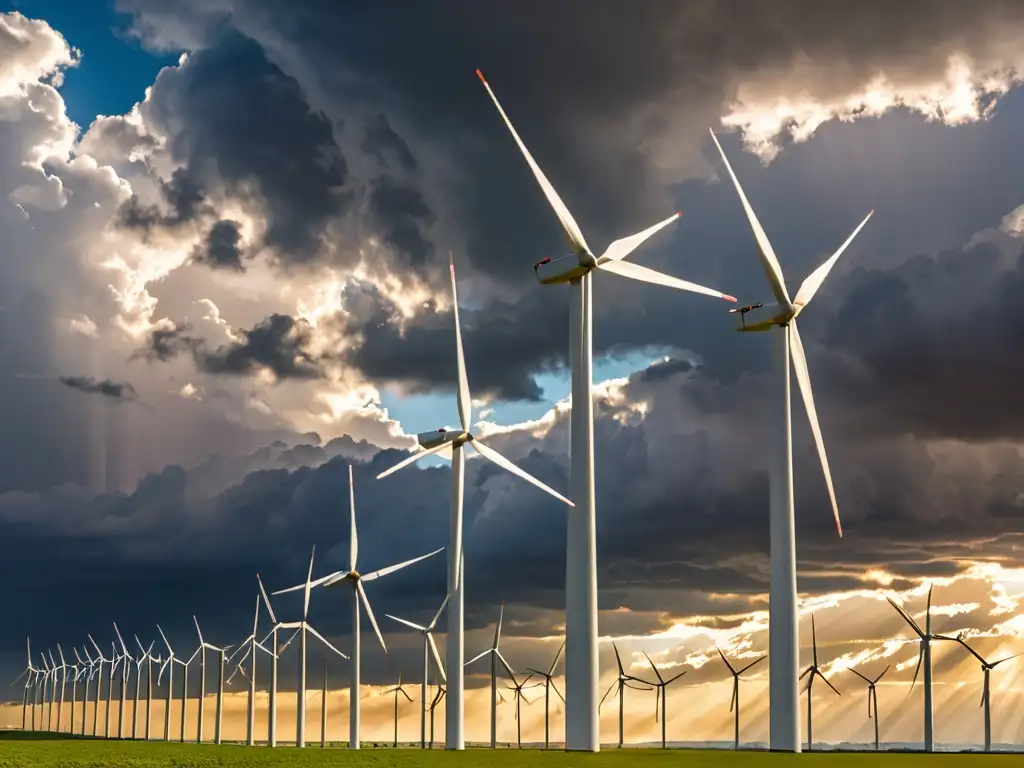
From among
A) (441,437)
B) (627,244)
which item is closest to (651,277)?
(627,244)

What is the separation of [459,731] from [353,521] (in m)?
42.5

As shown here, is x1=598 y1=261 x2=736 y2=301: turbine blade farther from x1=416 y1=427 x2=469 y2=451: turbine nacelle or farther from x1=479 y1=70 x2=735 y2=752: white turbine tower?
x1=416 y1=427 x2=469 y2=451: turbine nacelle

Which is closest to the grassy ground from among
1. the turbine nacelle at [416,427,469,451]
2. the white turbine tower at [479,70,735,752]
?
the white turbine tower at [479,70,735,752]

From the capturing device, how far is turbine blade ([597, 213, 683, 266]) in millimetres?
73525

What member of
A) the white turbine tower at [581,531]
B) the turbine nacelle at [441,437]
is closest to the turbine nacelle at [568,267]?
the white turbine tower at [581,531]

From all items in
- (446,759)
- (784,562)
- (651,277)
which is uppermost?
(651,277)

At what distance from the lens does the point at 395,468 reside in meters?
83.5

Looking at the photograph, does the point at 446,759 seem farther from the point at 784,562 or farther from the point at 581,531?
the point at 784,562

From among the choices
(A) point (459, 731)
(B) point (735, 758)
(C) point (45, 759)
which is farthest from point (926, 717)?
(C) point (45, 759)

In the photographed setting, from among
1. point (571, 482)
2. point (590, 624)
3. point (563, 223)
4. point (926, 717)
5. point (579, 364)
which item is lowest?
point (926, 717)

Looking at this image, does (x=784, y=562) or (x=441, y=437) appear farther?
(x=441, y=437)

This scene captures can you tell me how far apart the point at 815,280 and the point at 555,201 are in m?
19.9

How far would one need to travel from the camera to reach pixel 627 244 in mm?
76125

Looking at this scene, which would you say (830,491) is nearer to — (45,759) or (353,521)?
(45,759)
